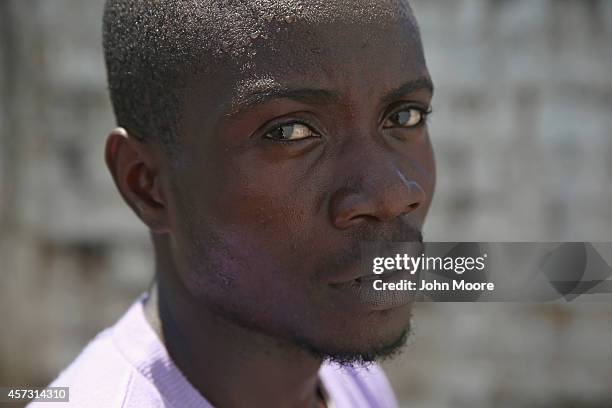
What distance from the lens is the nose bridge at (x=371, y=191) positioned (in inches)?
69.1

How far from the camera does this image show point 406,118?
77.3 inches

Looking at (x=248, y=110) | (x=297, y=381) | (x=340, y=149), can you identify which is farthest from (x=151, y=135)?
(x=297, y=381)

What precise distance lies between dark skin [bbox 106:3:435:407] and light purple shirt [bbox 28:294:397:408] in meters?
0.17

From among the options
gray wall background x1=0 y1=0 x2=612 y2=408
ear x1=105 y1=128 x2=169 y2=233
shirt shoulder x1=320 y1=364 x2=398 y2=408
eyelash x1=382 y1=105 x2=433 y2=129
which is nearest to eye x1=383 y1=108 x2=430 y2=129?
eyelash x1=382 y1=105 x2=433 y2=129

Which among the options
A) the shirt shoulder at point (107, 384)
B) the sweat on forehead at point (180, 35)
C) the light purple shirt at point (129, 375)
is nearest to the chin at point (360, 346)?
the light purple shirt at point (129, 375)

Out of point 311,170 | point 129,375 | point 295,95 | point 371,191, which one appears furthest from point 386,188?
point 129,375

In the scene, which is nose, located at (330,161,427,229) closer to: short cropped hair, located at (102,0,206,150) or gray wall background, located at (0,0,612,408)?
short cropped hair, located at (102,0,206,150)

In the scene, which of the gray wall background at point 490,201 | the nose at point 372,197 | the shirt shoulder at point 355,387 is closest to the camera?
the nose at point 372,197

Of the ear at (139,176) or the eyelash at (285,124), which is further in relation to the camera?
the ear at (139,176)

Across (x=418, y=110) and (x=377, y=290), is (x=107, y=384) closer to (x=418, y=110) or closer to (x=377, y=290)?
(x=377, y=290)

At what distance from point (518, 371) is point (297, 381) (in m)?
3.37

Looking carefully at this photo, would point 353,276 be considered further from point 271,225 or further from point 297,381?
point 297,381

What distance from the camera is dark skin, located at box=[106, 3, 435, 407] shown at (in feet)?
5.88

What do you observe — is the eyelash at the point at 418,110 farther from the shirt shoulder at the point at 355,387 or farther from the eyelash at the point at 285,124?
the shirt shoulder at the point at 355,387
